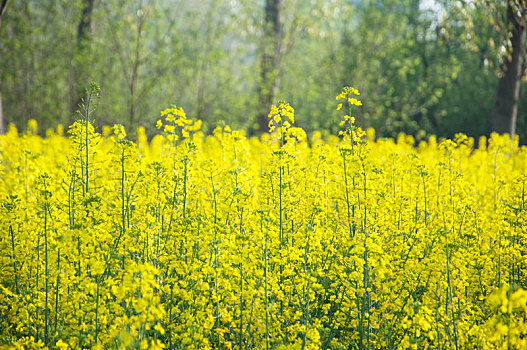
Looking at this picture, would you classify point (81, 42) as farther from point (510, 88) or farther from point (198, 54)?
point (510, 88)

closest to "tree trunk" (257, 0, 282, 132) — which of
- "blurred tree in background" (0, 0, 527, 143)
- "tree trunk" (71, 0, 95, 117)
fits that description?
"blurred tree in background" (0, 0, 527, 143)

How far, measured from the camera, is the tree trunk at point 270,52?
13672 mm

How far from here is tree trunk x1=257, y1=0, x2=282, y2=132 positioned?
13672mm

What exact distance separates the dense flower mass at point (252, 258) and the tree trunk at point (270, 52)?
8.88 meters

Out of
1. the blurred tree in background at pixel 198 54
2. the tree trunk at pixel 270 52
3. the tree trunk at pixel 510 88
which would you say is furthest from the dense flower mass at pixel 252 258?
the tree trunk at pixel 270 52

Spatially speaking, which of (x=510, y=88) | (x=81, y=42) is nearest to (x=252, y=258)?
(x=510, y=88)

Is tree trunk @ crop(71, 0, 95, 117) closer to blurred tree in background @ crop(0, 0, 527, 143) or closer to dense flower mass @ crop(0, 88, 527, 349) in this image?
blurred tree in background @ crop(0, 0, 527, 143)

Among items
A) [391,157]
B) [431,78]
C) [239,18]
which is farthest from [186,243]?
[431,78]

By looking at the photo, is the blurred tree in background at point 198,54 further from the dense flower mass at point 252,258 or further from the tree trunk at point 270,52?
the dense flower mass at point 252,258

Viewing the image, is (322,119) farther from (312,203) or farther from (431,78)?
(312,203)

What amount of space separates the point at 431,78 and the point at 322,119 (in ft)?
16.8

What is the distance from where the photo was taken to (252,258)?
3248 mm

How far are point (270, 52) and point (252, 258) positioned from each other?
1156 cm

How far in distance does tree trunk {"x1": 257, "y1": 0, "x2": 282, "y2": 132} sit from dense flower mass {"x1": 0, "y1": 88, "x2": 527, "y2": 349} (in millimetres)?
8880
